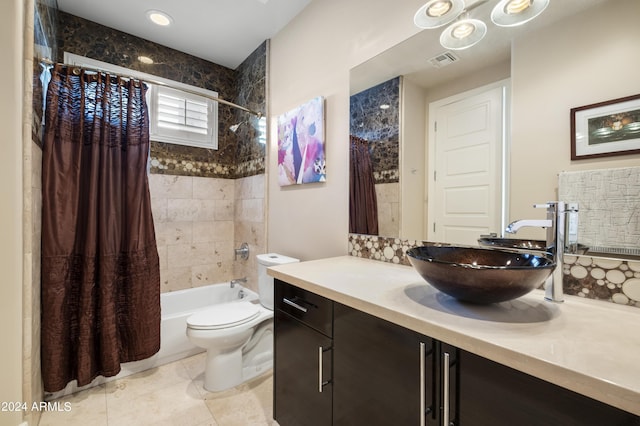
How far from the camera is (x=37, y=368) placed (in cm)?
146

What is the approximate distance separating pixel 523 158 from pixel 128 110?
7.83 ft

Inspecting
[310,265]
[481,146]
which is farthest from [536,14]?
[310,265]

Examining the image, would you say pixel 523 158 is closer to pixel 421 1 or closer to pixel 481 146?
pixel 481 146

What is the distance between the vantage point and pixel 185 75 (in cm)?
271

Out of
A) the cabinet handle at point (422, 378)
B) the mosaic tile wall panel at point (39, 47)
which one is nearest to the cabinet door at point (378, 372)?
the cabinet handle at point (422, 378)

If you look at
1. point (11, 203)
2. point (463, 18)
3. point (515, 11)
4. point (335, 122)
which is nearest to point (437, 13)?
point (463, 18)

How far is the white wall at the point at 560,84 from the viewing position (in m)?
0.86

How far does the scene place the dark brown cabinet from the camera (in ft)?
1.89

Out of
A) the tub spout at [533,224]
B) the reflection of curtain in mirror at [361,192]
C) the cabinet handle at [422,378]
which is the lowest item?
the cabinet handle at [422,378]

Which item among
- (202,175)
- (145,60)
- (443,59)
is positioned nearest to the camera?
(443,59)

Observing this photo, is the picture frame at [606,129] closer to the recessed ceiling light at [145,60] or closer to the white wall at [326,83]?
the white wall at [326,83]

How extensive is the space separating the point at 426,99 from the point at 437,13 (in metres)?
0.36

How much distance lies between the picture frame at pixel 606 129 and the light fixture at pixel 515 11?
1.37 ft

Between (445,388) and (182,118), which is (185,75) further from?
(445,388)
